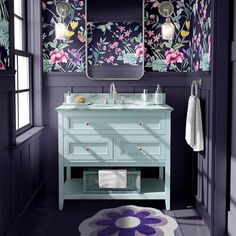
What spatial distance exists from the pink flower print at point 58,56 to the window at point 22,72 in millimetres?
274

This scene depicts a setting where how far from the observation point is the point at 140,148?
3779 millimetres

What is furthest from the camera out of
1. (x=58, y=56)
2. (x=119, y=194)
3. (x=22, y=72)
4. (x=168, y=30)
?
(x=58, y=56)

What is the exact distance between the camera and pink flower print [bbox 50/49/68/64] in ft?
14.3

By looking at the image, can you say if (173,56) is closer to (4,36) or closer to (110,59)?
(110,59)

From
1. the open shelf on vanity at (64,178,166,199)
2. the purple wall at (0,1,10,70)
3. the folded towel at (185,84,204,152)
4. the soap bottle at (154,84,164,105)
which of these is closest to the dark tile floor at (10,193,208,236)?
the open shelf on vanity at (64,178,166,199)

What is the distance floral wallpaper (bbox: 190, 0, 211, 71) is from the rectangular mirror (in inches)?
20.3

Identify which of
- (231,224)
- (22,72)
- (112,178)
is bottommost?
(231,224)

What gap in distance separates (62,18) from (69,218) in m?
1.95

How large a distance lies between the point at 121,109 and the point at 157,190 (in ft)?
2.76

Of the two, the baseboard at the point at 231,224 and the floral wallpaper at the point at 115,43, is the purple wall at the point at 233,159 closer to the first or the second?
the baseboard at the point at 231,224

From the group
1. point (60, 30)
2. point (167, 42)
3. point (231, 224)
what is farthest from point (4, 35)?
point (231, 224)

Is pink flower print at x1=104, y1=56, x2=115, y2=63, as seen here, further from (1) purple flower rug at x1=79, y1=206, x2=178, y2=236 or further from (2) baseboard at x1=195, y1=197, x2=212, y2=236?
(2) baseboard at x1=195, y1=197, x2=212, y2=236

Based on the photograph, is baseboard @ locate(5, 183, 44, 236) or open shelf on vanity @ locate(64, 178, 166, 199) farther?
open shelf on vanity @ locate(64, 178, 166, 199)

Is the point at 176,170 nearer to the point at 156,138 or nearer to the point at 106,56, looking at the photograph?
the point at 156,138
